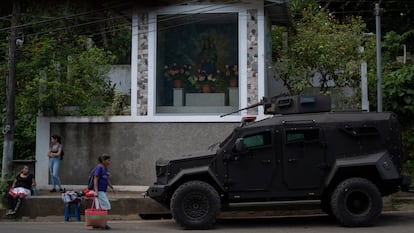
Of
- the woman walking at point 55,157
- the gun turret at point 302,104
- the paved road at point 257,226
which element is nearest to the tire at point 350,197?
the paved road at point 257,226

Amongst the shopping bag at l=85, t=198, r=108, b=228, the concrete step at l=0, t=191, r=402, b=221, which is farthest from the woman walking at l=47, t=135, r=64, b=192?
the shopping bag at l=85, t=198, r=108, b=228

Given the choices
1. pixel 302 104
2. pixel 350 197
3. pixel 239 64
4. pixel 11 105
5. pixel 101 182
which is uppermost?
pixel 239 64

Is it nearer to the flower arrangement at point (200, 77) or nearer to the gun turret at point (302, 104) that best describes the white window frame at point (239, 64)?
the flower arrangement at point (200, 77)

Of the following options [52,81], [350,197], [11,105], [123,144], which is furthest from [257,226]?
[11,105]

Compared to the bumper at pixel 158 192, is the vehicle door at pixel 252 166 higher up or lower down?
higher up

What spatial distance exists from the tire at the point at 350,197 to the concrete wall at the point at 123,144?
507cm

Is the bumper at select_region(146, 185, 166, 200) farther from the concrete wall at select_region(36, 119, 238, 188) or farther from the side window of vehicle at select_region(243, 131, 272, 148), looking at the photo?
the concrete wall at select_region(36, 119, 238, 188)

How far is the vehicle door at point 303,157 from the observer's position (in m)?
11.8

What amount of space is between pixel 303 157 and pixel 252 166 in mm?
1098

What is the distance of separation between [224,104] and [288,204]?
4.26 meters

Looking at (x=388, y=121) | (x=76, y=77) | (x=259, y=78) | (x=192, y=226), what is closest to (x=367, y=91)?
(x=259, y=78)

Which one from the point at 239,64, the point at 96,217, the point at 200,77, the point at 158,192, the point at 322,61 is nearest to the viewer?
the point at 96,217

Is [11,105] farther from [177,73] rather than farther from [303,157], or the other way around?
[303,157]

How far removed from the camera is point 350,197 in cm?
1161
